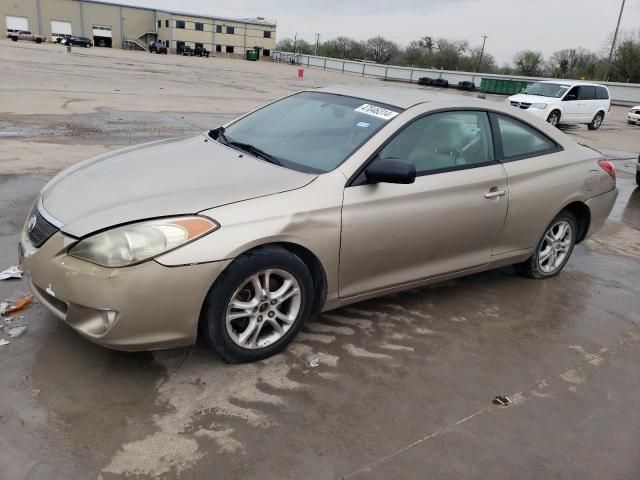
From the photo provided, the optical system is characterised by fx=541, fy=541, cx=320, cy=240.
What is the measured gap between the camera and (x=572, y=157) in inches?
181

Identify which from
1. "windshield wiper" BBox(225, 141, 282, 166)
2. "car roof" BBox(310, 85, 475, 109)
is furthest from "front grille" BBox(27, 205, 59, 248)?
"car roof" BBox(310, 85, 475, 109)

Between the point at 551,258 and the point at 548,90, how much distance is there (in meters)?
17.1

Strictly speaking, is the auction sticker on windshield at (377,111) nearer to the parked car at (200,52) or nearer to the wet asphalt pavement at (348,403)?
the wet asphalt pavement at (348,403)

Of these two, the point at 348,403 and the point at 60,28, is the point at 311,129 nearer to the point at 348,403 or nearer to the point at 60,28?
the point at 348,403

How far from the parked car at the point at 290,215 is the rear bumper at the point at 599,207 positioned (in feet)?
0.73

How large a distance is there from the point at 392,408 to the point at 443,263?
1.30 metres

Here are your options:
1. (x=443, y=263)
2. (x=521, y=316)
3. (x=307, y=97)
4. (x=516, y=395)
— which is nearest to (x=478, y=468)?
(x=516, y=395)

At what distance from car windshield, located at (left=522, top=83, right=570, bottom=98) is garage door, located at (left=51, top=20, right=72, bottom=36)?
82.8 metres

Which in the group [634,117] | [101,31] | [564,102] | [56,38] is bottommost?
[634,117]

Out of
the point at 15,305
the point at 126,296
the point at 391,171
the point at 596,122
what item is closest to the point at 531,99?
the point at 596,122

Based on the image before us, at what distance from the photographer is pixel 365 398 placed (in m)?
2.95

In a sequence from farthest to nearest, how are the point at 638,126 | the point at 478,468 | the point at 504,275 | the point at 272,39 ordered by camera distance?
the point at 272,39 < the point at 638,126 < the point at 504,275 < the point at 478,468

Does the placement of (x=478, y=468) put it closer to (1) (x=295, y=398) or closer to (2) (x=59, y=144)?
(1) (x=295, y=398)

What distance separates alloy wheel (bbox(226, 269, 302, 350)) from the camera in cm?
297
